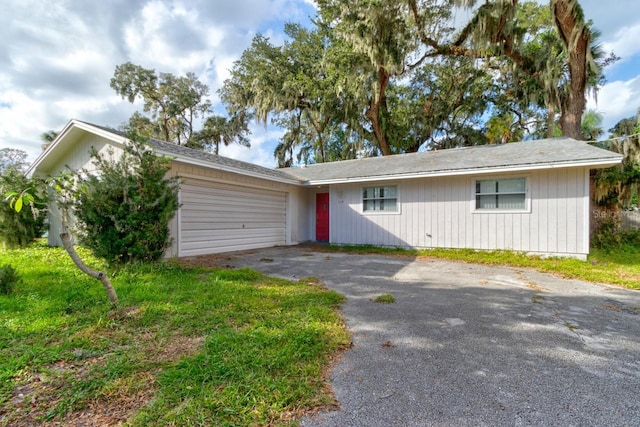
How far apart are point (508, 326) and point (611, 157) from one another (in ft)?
20.0

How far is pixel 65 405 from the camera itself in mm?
1873

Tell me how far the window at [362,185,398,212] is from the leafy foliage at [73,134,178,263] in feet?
21.2

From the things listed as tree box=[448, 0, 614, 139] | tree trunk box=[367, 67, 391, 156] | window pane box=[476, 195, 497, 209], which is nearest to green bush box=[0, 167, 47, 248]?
window pane box=[476, 195, 497, 209]

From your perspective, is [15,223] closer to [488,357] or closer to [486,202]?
[488,357]

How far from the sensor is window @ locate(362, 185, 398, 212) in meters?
9.60

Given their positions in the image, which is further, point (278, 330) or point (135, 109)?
point (135, 109)

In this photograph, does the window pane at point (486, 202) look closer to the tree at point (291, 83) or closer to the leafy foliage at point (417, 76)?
the leafy foliage at point (417, 76)

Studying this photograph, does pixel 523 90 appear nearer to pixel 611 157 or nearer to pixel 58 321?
pixel 611 157

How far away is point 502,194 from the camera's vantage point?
26.4 feet

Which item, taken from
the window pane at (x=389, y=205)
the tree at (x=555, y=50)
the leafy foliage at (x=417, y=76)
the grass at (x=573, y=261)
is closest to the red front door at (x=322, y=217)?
the grass at (x=573, y=261)

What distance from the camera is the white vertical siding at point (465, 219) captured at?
23.7 feet

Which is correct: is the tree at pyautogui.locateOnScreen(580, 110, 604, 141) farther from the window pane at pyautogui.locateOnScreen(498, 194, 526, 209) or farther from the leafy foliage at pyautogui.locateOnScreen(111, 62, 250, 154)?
the leafy foliage at pyautogui.locateOnScreen(111, 62, 250, 154)

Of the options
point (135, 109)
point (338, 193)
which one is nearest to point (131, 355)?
point (338, 193)

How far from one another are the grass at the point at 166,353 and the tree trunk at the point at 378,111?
12.3 metres
